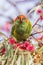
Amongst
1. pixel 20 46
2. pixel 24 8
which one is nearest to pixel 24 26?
pixel 20 46

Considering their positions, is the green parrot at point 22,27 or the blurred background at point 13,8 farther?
the blurred background at point 13,8

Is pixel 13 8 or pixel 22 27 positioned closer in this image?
pixel 22 27

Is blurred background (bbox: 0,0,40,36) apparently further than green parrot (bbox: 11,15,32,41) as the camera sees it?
Yes

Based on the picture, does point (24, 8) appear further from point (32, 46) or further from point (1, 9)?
point (32, 46)

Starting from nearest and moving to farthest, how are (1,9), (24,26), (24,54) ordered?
(24,54) → (24,26) → (1,9)

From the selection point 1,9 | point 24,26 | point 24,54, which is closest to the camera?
point 24,54

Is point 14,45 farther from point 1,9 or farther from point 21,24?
point 1,9

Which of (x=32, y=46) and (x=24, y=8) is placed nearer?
(x=32, y=46)

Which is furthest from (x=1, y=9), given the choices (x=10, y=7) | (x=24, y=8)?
(x=24, y=8)

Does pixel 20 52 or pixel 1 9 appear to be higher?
pixel 1 9

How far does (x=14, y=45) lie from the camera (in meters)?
0.97

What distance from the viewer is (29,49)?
963 mm

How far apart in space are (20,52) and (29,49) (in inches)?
2.1

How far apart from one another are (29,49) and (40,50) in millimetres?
52
